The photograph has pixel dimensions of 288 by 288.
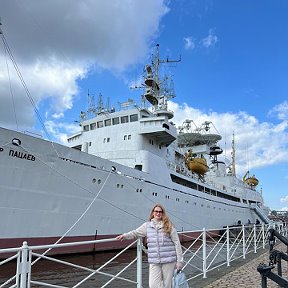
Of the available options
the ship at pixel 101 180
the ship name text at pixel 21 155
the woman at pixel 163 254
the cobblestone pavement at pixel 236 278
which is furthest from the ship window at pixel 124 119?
the woman at pixel 163 254

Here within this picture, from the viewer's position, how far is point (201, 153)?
1503 inches

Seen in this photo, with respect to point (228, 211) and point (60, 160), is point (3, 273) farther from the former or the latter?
point (228, 211)

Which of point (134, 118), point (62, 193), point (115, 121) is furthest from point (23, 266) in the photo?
point (115, 121)

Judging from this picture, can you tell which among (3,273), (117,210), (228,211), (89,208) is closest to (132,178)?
(117,210)

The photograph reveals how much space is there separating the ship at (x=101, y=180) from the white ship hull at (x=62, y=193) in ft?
0.11

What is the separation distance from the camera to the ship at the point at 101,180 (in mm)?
11359

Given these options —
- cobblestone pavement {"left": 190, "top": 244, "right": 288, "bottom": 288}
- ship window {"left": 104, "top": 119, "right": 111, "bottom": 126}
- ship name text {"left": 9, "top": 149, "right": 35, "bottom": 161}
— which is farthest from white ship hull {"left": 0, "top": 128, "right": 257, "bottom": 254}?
cobblestone pavement {"left": 190, "top": 244, "right": 288, "bottom": 288}

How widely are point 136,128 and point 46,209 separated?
1012 cm

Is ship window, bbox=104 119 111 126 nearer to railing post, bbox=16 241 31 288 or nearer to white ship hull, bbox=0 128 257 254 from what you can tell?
white ship hull, bbox=0 128 257 254

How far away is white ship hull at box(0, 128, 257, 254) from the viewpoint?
11.1m

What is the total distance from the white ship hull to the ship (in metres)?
0.03

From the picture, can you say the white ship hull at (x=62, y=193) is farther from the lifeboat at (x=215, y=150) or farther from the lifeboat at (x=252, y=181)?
the lifeboat at (x=252, y=181)

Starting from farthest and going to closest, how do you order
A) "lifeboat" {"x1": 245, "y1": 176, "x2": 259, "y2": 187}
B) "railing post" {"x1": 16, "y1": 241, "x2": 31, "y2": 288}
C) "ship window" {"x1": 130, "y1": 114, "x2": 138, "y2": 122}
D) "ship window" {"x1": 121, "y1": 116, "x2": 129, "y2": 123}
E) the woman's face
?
"lifeboat" {"x1": 245, "y1": 176, "x2": 259, "y2": 187}
"ship window" {"x1": 121, "y1": 116, "x2": 129, "y2": 123}
"ship window" {"x1": 130, "y1": 114, "x2": 138, "y2": 122}
the woman's face
"railing post" {"x1": 16, "y1": 241, "x2": 31, "y2": 288}

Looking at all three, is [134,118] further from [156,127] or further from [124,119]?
[156,127]
